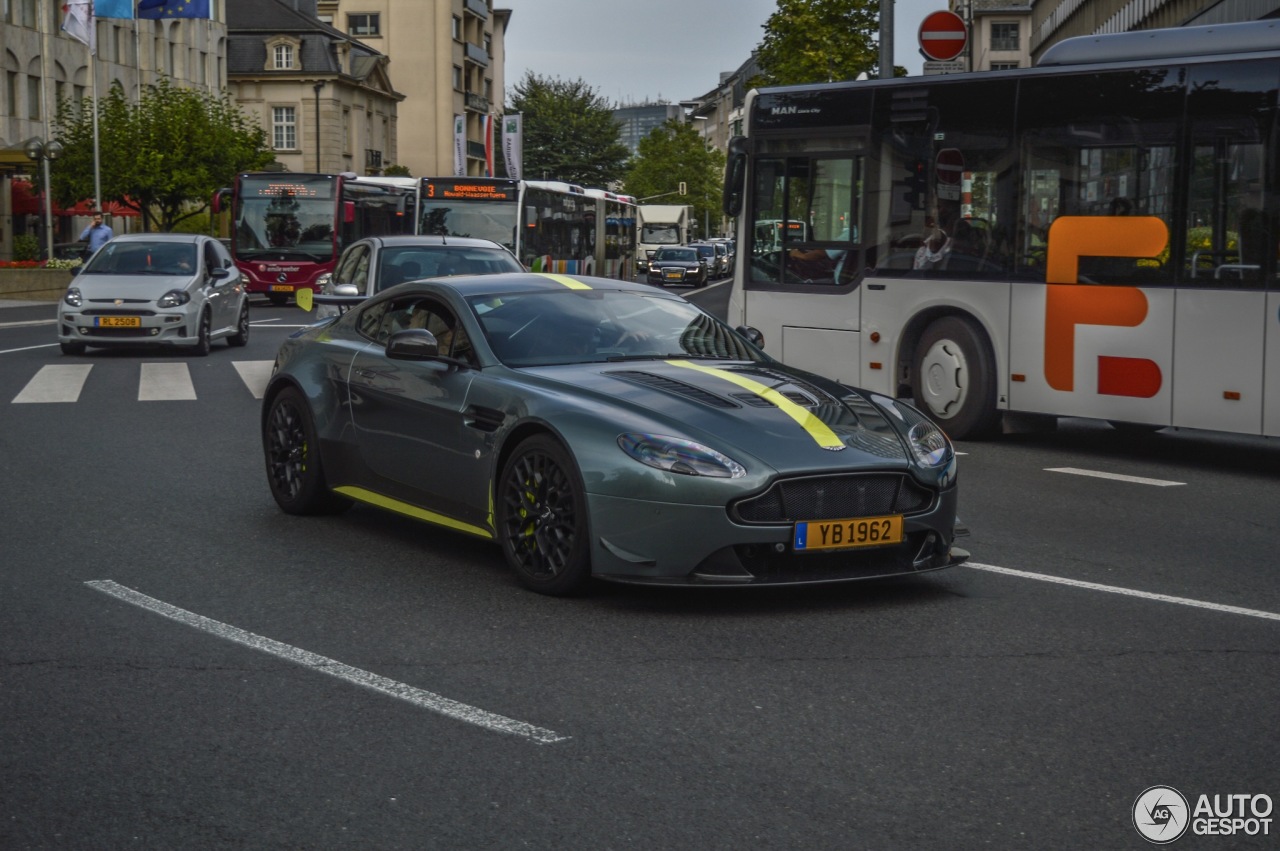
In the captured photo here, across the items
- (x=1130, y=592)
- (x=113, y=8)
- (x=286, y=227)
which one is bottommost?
(x=1130, y=592)

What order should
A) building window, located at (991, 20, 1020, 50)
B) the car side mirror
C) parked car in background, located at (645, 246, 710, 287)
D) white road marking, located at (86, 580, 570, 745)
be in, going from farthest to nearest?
1. building window, located at (991, 20, 1020, 50)
2. parked car in background, located at (645, 246, 710, 287)
3. the car side mirror
4. white road marking, located at (86, 580, 570, 745)

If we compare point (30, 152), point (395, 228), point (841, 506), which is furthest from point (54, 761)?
point (30, 152)

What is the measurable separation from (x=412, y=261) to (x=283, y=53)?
82.0 meters

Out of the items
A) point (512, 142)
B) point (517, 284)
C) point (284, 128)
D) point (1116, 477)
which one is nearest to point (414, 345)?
point (517, 284)

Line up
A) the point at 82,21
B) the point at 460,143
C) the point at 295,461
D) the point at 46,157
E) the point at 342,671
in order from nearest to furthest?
the point at 342,671 → the point at 295,461 → the point at 82,21 → the point at 46,157 → the point at 460,143

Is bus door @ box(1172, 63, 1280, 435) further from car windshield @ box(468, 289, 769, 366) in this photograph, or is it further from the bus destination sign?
the bus destination sign

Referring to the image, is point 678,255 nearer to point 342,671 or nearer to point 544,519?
point 544,519

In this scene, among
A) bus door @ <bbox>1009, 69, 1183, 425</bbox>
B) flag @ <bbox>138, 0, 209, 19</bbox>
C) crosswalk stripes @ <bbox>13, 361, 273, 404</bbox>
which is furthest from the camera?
flag @ <bbox>138, 0, 209, 19</bbox>

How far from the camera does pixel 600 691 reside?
19.2 ft

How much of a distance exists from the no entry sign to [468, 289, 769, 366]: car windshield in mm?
11579

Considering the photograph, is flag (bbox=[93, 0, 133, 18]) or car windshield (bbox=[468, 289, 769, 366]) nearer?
car windshield (bbox=[468, 289, 769, 366])

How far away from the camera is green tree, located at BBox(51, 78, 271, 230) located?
52188 millimetres

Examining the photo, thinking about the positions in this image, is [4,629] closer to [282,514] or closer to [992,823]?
[282,514]

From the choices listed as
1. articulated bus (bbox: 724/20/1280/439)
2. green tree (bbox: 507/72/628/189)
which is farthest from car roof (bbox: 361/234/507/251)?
green tree (bbox: 507/72/628/189)
